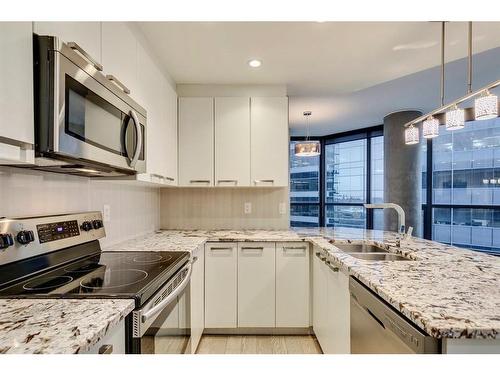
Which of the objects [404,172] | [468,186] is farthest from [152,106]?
[468,186]

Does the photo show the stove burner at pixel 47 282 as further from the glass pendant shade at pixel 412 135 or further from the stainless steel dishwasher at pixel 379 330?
the glass pendant shade at pixel 412 135

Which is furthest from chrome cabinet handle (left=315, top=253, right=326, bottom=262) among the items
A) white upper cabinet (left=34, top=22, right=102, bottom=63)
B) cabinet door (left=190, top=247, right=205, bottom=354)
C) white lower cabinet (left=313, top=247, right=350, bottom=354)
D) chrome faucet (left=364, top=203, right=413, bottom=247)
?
white upper cabinet (left=34, top=22, right=102, bottom=63)

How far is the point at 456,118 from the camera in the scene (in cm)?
166

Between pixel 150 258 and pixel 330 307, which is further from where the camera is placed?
pixel 330 307

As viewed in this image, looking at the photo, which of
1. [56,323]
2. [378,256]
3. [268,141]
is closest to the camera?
[56,323]

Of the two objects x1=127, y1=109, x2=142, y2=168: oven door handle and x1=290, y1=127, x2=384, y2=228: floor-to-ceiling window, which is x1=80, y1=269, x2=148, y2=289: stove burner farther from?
x1=290, y1=127, x2=384, y2=228: floor-to-ceiling window

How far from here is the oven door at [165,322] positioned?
0.93 m

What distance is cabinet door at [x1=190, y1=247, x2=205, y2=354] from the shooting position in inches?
75.9

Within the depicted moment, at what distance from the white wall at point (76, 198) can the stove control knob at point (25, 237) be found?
11 centimetres

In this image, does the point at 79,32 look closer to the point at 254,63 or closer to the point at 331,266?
the point at 254,63

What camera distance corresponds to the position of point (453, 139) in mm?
4184

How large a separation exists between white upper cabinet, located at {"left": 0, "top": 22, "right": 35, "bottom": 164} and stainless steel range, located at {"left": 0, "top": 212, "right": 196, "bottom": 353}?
1.47 feet

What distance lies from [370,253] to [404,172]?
277cm

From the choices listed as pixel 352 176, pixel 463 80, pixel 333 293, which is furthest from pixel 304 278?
pixel 352 176
